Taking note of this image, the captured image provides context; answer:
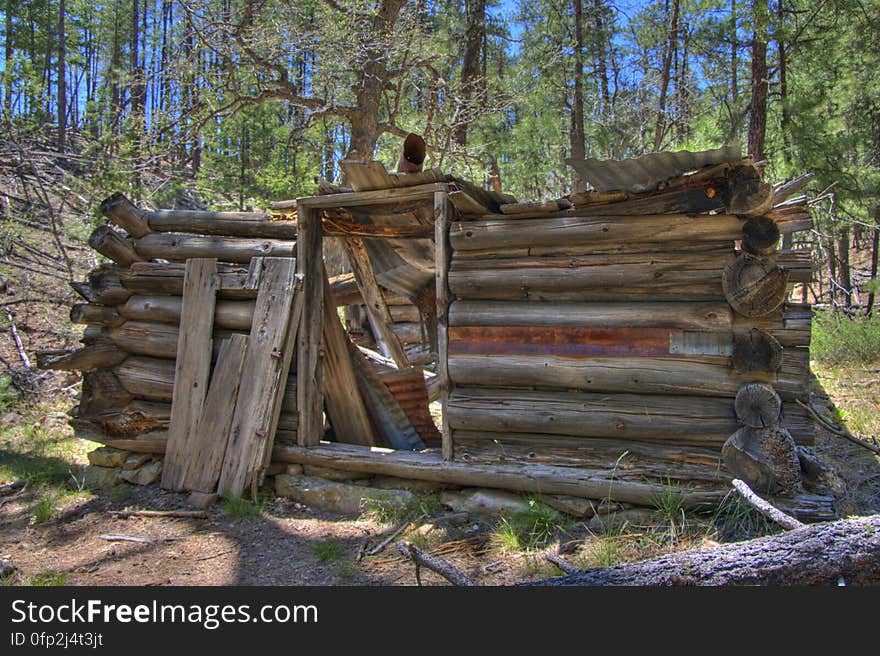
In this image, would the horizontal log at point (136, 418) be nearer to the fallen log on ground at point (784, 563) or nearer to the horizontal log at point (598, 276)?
the horizontal log at point (598, 276)

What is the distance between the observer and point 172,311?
6.18 meters

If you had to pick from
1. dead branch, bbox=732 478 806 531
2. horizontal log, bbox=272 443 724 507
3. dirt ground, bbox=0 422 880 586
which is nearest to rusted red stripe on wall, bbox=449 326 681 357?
horizontal log, bbox=272 443 724 507

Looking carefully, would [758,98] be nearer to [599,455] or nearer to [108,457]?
[599,455]

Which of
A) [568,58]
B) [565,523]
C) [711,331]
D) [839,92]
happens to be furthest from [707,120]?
[565,523]

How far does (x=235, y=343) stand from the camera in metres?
5.81

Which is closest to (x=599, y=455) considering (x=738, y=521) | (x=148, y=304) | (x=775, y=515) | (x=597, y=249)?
(x=738, y=521)

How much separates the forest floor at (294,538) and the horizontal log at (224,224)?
257cm

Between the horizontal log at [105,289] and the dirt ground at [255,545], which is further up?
the horizontal log at [105,289]

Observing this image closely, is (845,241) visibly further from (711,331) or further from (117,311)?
(117,311)

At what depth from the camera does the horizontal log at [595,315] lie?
4629mm

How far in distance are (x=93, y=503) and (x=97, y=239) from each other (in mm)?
2574

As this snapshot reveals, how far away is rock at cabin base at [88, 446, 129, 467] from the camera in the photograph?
6258mm

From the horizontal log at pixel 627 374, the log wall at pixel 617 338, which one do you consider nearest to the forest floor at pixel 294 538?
the log wall at pixel 617 338

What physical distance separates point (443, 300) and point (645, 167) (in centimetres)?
195
